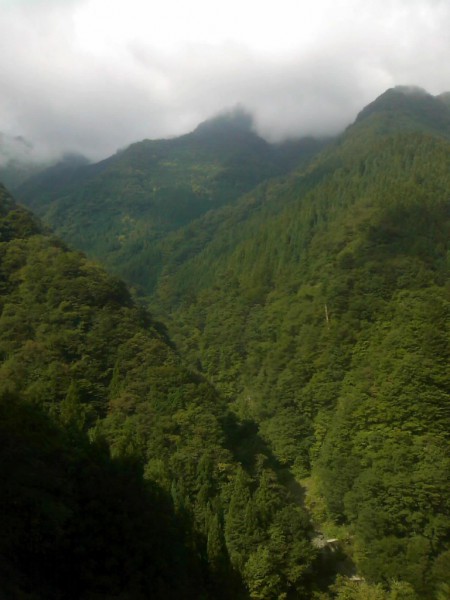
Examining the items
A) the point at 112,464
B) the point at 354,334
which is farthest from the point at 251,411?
the point at 112,464

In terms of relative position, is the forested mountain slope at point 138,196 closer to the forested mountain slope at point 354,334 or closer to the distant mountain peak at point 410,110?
the forested mountain slope at point 354,334

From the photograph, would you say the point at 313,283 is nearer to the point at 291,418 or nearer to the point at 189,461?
the point at 291,418

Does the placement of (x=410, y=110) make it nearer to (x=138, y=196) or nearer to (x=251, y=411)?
(x=138, y=196)

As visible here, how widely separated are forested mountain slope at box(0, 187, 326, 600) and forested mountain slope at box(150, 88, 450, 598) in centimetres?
747

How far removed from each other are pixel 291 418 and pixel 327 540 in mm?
15797

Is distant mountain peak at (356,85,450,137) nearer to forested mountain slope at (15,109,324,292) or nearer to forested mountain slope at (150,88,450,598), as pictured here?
forested mountain slope at (150,88,450,598)

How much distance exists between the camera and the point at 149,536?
81.3 ft

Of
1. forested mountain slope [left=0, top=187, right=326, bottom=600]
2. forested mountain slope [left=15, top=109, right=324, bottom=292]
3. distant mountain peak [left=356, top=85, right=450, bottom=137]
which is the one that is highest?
distant mountain peak [left=356, top=85, right=450, bottom=137]

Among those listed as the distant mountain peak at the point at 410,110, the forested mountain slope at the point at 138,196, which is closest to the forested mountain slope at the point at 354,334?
the forested mountain slope at the point at 138,196

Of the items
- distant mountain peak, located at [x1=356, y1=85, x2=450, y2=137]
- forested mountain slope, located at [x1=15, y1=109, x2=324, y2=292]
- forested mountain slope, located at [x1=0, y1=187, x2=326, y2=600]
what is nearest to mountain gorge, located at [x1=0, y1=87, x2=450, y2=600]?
forested mountain slope, located at [x1=0, y1=187, x2=326, y2=600]

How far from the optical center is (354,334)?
59969mm

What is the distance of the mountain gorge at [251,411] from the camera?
23531 mm

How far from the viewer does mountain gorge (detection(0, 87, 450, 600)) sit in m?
23.5

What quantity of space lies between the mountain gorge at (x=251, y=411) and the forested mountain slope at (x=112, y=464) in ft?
0.44
